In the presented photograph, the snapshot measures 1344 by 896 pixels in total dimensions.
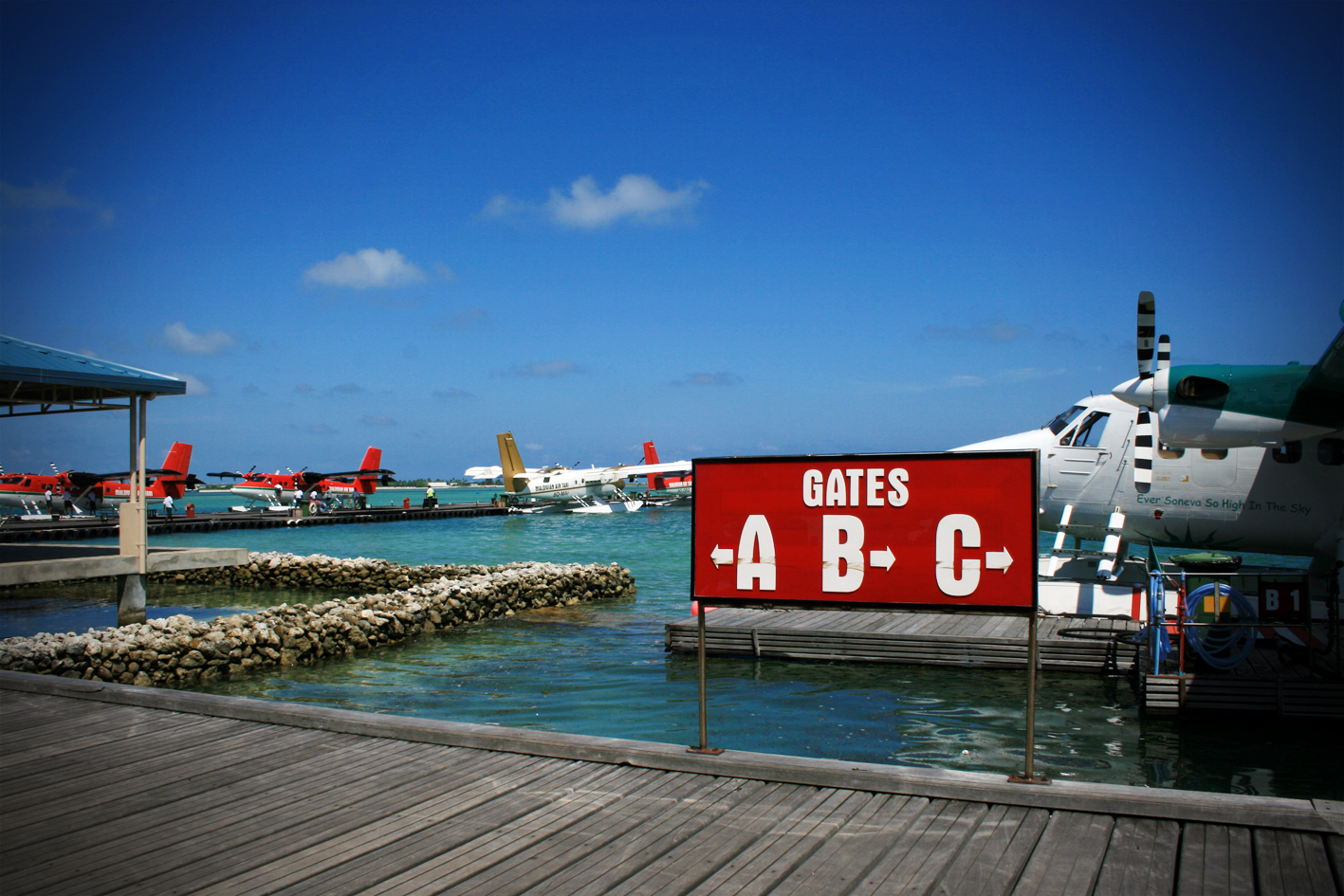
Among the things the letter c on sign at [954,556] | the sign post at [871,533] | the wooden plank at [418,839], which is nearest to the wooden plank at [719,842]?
the wooden plank at [418,839]

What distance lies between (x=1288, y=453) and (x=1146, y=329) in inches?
135

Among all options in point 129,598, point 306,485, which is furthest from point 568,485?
point 129,598

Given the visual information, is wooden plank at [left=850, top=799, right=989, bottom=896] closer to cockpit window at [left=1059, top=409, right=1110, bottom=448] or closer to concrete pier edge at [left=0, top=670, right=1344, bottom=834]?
concrete pier edge at [left=0, top=670, right=1344, bottom=834]

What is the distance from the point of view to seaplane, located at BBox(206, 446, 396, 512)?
63.5 metres

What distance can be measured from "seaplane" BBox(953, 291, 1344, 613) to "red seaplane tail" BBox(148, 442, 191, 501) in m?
53.2

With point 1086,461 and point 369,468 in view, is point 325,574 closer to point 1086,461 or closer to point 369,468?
point 1086,461

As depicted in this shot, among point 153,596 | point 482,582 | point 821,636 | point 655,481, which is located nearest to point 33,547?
point 153,596

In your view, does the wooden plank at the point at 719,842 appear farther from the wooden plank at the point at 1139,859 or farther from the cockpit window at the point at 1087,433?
the cockpit window at the point at 1087,433

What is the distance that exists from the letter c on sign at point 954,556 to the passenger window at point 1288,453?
1173 centimetres

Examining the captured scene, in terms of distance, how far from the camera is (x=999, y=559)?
4.23m

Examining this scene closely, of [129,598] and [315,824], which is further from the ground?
[315,824]

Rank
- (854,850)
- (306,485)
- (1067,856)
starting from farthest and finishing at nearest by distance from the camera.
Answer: (306,485), (854,850), (1067,856)

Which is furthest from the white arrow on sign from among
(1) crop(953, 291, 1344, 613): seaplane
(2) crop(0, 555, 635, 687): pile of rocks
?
(2) crop(0, 555, 635, 687): pile of rocks

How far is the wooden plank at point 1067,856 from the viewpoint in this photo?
3.16 metres
